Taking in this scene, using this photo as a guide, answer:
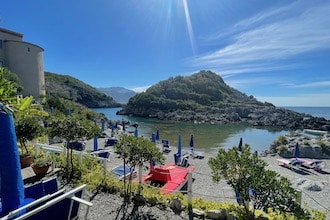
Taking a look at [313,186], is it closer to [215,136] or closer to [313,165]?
[313,165]

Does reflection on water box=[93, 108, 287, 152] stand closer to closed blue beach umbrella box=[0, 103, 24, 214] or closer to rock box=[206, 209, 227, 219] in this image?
rock box=[206, 209, 227, 219]

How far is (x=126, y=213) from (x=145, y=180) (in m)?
4.24

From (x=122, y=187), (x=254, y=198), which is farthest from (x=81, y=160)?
(x=254, y=198)

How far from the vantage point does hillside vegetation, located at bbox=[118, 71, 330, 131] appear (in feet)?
221

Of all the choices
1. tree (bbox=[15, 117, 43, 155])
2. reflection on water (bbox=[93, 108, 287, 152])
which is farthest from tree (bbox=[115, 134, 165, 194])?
reflection on water (bbox=[93, 108, 287, 152])

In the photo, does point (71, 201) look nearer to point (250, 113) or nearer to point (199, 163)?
point (199, 163)

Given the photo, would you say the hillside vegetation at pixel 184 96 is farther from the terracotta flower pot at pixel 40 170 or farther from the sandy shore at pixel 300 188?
the terracotta flower pot at pixel 40 170

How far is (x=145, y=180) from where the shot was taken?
10.2 meters

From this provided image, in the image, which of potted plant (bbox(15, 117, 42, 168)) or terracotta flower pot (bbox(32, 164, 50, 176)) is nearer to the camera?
terracotta flower pot (bbox(32, 164, 50, 176))

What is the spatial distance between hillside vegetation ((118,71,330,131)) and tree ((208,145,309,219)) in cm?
6377

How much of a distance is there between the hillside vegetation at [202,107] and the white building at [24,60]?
145ft

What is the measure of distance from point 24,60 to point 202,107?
69614mm

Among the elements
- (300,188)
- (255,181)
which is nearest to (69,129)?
(255,181)

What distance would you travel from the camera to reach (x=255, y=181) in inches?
196
